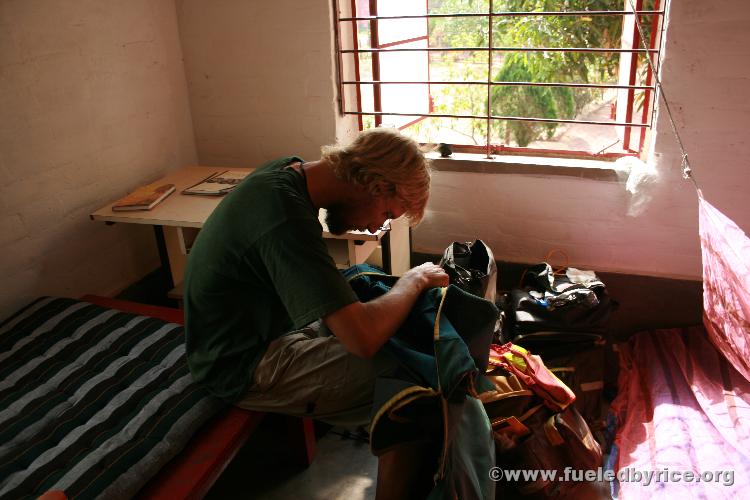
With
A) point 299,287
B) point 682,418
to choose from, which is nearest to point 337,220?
point 299,287

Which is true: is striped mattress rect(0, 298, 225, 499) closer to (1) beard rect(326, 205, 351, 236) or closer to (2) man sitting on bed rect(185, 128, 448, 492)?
(2) man sitting on bed rect(185, 128, 448, 492)

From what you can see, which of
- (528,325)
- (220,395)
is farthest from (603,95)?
(220,395)

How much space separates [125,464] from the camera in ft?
4.95

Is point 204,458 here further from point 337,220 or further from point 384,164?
point 384,164

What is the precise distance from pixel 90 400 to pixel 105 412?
3.4 inches

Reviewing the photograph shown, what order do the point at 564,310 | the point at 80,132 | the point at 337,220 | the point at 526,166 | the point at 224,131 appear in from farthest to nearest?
the point at 224,131 < the point at 526,166 < the point at 80,132 < the point at 564,310 < the point at 337,220

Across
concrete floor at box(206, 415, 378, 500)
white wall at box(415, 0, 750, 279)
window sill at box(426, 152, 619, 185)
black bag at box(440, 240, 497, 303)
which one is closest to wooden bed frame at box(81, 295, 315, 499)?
concrete floor at box(206, 415, 378, 500)

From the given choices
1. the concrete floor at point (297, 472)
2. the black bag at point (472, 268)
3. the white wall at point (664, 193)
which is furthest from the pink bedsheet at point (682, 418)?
the concrete floor at point (297, 472)

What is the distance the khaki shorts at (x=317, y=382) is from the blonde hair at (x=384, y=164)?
18.2 inches

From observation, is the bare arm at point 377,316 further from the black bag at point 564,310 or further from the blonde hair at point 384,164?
the black bag at point 564,310

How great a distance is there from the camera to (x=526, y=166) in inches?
108

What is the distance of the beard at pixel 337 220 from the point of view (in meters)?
1.68

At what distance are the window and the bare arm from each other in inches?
44.6

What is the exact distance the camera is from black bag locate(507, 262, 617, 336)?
2.37 meters
